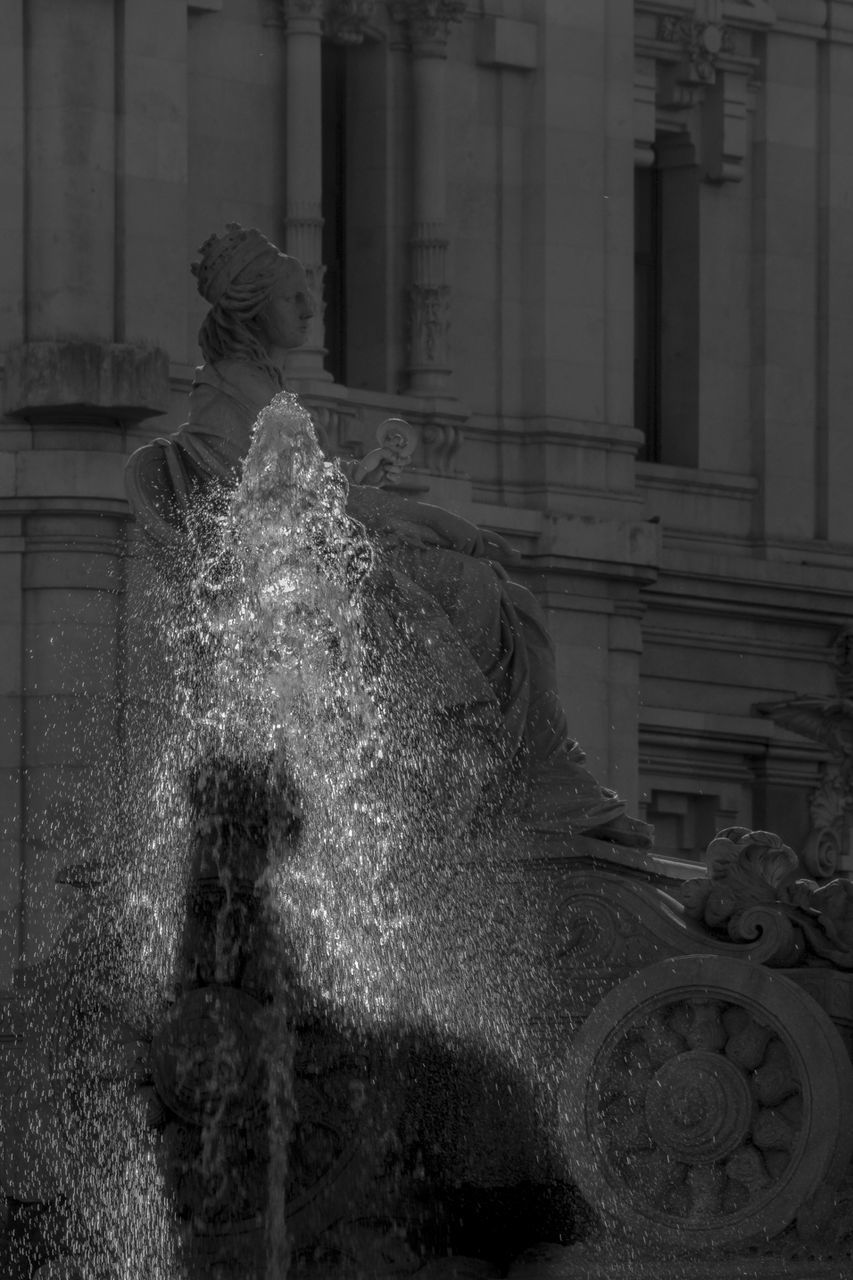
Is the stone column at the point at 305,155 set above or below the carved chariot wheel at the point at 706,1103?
above

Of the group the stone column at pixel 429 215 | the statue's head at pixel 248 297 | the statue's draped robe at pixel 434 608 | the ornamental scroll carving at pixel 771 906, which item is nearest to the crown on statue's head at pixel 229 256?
the statue's head at pixel 248 297

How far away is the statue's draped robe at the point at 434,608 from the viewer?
2036cm

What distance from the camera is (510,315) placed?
42188mm

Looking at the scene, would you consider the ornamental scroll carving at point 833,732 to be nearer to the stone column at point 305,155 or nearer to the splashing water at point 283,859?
the stone column at point 305,155

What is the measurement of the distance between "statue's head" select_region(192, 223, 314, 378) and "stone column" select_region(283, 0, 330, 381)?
1886 centimetres

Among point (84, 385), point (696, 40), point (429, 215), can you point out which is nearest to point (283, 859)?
point (84, 385)

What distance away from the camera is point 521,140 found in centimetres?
4234

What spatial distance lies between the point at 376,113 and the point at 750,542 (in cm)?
544

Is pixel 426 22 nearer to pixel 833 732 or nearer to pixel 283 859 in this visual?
pixel 833 732

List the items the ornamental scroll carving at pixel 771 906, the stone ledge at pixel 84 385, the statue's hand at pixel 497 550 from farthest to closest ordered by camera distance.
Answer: the stone ledge at pixel 84 385 → the statue's hand at pixel 497 550 → the ornamental scroll carving at pixel 771 906

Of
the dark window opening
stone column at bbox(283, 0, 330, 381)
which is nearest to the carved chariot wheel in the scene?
stone column at bbox(283, 0, 330, 381)

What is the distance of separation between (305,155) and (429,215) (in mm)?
1324

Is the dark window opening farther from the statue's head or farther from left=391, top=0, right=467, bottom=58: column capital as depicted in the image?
the statue's head

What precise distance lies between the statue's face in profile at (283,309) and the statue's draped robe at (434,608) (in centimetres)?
15
